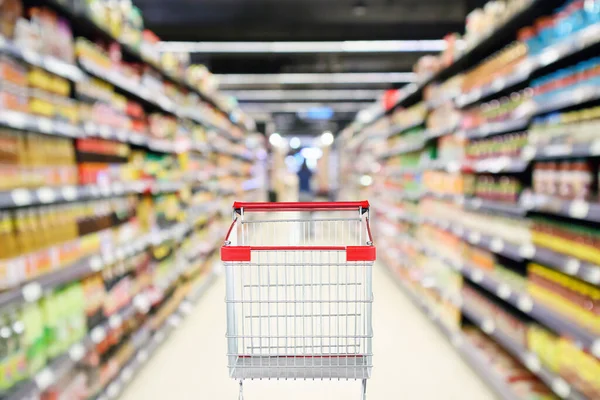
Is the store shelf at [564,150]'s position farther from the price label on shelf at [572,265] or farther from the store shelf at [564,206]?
the price label on shelf at [572,265]

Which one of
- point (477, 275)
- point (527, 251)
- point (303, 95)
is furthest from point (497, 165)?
point (303, 95)

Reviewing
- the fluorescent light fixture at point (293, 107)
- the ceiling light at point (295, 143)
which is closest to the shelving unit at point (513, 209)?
the fluorescent light fixture at point (293, 107)

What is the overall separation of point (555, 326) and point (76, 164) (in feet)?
9.10

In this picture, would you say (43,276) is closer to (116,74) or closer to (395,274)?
(116,74)

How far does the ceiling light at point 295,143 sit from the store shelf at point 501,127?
24.8 meters

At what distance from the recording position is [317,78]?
12.0 metres

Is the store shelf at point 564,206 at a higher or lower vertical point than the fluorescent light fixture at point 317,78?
lower

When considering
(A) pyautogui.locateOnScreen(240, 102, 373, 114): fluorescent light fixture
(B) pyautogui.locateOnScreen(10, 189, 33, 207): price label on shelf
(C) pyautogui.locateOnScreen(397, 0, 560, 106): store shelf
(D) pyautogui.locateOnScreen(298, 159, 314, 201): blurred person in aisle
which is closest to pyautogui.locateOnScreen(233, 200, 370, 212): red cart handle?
(B) pyautogui.locateOnScreen(10, 189, 33, 207): price label on shelf

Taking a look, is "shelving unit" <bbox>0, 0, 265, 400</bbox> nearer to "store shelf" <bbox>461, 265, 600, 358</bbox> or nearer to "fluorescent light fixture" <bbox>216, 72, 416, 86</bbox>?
"store shelf" <bbox>461, 265, 600, 358</bbox>

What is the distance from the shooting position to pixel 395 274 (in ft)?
20.3

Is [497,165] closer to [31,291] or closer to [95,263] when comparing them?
[95,263]

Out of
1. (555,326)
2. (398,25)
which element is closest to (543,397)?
(555,326)

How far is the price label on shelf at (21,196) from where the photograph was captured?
1.88 meters

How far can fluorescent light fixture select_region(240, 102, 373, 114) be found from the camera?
1655 centimetres
